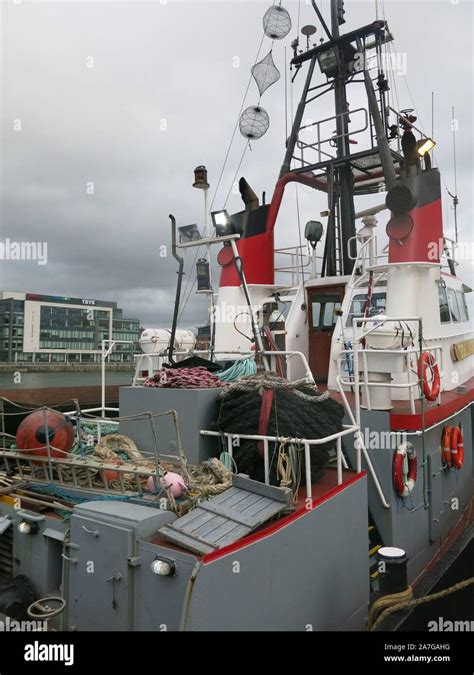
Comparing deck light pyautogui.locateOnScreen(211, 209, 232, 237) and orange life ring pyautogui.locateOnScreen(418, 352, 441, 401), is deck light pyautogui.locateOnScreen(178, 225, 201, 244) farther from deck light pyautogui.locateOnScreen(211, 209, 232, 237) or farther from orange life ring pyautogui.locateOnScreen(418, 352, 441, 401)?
orange life ring pyautogui.locateOnScreen(418, 352, 441, 401)

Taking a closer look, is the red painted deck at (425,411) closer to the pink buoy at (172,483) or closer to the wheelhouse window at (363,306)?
the wheelhouse window at (363,306)

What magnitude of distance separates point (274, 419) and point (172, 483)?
4.10 feet

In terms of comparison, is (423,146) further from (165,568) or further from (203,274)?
(165,568)

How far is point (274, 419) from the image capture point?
4914 millimetres

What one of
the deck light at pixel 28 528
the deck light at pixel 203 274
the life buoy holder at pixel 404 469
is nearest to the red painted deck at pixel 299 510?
the life buoy holder at pixel 404 469

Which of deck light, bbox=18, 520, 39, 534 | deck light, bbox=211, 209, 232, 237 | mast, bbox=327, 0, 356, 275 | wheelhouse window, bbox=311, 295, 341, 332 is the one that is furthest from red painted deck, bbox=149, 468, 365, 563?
mast, bbox=327, 0, 356, 275

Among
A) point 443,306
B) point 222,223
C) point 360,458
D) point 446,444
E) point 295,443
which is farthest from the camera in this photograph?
point 443,306

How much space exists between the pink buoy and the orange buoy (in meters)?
1.02

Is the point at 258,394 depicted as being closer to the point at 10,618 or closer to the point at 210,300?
the point at 10,618

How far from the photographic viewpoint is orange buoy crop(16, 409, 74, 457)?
15.9ft

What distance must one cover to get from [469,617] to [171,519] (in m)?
3.97

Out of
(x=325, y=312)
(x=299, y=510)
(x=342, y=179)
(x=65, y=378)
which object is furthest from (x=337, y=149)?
(x=65, y=378)
